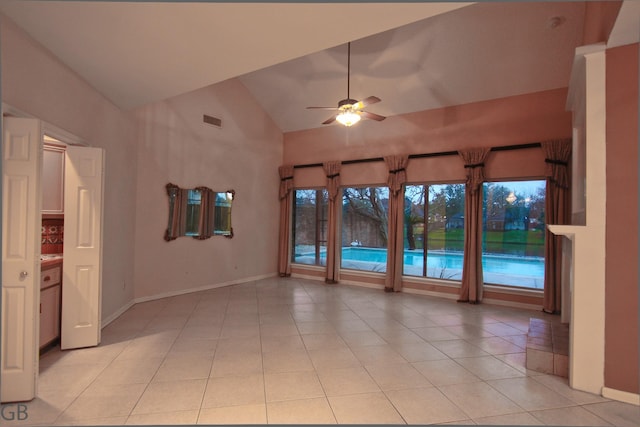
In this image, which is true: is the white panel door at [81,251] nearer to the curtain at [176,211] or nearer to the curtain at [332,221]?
the curtain at [176,211]

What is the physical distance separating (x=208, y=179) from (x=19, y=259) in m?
3.77

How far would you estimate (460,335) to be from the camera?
3818 mm

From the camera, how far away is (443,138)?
19.0 ft

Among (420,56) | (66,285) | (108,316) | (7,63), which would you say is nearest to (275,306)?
(108,316)

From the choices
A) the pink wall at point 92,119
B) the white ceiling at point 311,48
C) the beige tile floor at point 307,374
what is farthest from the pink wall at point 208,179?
the beige tile floor at point 307,374

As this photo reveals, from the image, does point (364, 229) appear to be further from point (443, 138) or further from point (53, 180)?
point (53, 180)

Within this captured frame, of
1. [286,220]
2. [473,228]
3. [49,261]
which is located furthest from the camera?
[286,220]

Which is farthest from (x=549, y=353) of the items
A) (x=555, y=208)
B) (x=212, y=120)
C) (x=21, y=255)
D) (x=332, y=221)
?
(x=212, y=120)

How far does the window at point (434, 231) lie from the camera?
231 inches

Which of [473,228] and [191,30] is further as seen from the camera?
[473,228]

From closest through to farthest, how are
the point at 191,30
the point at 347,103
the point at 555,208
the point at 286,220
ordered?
1. the point at 191,30
2. the point at 347,103
3. the point at 555,208
4. the point at 286,220

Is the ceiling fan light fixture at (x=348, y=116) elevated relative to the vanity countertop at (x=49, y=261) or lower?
elevated

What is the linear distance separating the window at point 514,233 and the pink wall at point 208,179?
4.55m

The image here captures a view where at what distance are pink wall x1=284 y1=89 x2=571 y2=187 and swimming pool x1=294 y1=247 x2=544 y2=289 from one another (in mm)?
1493
